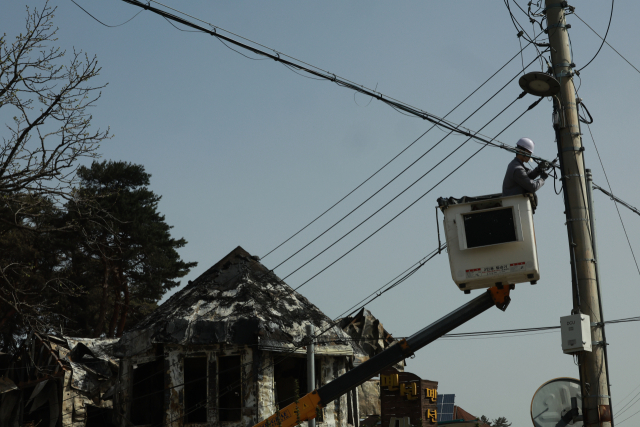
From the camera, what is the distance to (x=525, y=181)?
9523 millimetres

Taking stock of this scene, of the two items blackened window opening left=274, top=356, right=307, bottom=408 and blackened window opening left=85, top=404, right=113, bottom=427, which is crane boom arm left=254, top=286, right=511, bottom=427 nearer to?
blackened window opening left=274, top=356, right=307, bottom=408

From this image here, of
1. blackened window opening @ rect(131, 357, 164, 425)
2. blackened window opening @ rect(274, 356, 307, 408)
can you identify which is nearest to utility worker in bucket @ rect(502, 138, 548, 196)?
blackened window opening @ rect(274, 356, 307, 408)

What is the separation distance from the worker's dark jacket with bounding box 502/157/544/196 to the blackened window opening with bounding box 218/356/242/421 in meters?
8.52

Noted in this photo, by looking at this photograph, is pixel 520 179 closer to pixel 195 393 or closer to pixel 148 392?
pixel 195 393

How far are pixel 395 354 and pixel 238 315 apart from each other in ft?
19.7

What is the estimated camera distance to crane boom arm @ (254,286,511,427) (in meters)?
10.5

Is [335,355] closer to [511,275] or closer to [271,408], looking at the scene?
[271,408]

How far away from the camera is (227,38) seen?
976cm

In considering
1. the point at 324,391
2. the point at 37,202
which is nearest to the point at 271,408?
the point at 324,391

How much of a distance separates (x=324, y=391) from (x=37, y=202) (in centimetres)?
747

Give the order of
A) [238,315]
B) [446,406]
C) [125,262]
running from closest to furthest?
[238,315] < [446,406] < [125,262]

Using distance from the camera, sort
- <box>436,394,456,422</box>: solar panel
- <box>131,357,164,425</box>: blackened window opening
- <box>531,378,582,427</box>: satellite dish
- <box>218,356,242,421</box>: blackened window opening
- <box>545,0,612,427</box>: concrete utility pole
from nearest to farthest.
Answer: <box>545,0,612,427</box>: concrete utility pole < <box>531,378,582,427</box>: satellite dish < <box>218,356,242,421</box>: blackened window opening < <box>131,357,164,425</box>: blackened window opening < <box>436,394,456,422</box>: solar panel

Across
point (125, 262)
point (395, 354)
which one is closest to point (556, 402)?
point (395, 354)

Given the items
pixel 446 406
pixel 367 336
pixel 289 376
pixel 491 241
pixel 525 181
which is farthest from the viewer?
pixel 446 406
